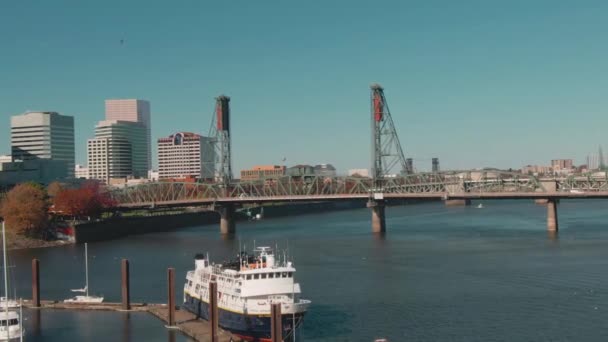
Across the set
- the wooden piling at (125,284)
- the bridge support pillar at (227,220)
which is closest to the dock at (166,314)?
the wooden piling at (125,284)

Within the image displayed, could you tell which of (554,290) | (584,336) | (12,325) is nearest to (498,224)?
(554,290)

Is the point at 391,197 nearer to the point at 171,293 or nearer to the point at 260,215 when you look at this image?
the point at 260,215

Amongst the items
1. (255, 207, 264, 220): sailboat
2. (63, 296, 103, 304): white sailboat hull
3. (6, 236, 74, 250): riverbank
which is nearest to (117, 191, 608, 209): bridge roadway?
(6, 236, 74, 250): riverbank

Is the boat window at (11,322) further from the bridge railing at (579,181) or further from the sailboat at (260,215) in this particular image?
the sailboat at (260,215)

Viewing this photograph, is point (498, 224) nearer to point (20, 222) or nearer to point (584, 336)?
point (20, 222)

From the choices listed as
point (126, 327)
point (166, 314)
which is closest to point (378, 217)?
point (166, 314)

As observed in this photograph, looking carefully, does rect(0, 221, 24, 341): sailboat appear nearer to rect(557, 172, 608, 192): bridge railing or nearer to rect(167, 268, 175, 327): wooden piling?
rect(167, 268, 175, 327): wooden piling
